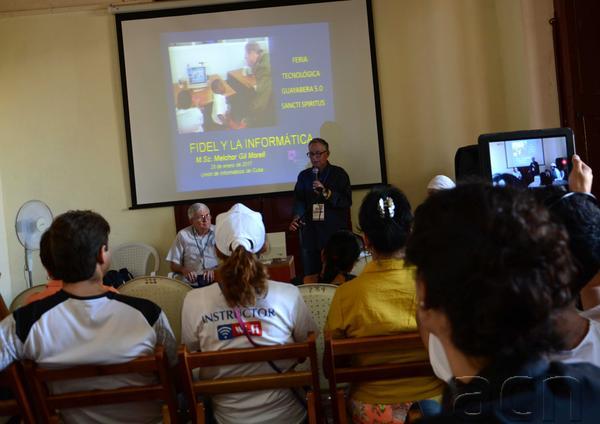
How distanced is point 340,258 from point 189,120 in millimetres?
3459

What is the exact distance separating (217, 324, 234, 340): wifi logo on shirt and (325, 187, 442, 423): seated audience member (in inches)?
12.3

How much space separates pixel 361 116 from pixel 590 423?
523cm

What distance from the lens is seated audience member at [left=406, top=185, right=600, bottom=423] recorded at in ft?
2.36

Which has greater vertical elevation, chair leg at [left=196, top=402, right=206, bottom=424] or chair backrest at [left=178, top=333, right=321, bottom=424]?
chair backrest at [left=178, top=333, right=321, bottom=424]

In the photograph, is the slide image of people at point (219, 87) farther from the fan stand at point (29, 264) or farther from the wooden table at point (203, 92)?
the fan stand at point (29, 264)

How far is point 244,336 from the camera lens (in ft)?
6.24

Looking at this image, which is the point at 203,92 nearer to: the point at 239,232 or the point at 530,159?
the point at 530,159

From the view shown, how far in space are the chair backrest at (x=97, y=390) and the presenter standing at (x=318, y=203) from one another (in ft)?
10.8

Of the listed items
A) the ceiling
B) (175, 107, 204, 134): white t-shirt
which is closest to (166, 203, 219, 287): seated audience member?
(175, 107, 204, 134): white t-shirt

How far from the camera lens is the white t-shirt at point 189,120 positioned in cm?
582

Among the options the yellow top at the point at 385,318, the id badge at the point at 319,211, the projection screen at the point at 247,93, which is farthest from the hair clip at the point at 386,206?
the projection screen at the point at 247,93

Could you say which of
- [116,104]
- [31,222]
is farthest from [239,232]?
[116,104]

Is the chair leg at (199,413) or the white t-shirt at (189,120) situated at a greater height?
the white t-shirt at (189,120)

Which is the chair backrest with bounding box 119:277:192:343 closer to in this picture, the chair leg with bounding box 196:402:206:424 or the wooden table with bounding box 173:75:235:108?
the chair leg with bounding box 196:402:206:424
